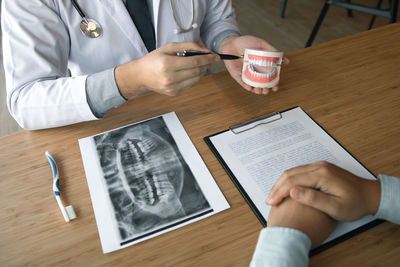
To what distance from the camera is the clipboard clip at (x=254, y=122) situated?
80cm

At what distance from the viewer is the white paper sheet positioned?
672 mm

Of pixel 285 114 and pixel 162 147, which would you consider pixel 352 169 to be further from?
pixel 162 147

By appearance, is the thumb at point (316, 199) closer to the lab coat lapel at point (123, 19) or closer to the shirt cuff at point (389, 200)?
the shirt cuff at point (389, 200)

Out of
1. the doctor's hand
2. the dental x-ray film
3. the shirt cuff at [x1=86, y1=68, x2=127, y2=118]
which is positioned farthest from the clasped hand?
the shirt cuff at [x1=86, y1=68, x2=127, y2=118]

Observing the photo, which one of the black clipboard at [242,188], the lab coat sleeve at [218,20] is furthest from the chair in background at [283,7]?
the black clipboard at [242,188]

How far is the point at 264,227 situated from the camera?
0.60m

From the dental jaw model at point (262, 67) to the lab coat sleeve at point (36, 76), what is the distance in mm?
433

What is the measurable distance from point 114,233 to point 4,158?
40 cm

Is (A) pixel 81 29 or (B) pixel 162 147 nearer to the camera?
(B) pixel 162 147

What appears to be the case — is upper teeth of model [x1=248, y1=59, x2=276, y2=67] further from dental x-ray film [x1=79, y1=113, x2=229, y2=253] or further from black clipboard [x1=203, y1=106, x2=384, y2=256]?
dental x-ray film [x1=79, y1=113, x2=229, y2=253]

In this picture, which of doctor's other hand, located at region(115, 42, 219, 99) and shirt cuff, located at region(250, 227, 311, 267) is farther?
doctor's other hand, located at region(115, 42, 219, 99)

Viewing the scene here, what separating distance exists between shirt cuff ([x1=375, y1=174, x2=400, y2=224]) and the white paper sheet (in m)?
0.03

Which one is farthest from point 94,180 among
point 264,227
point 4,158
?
point 264,227

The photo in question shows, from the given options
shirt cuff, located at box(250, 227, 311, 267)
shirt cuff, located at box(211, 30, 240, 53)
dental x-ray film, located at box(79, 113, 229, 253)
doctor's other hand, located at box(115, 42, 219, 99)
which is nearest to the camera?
shirt cuff, located at box(250, 227, 311, 267)
